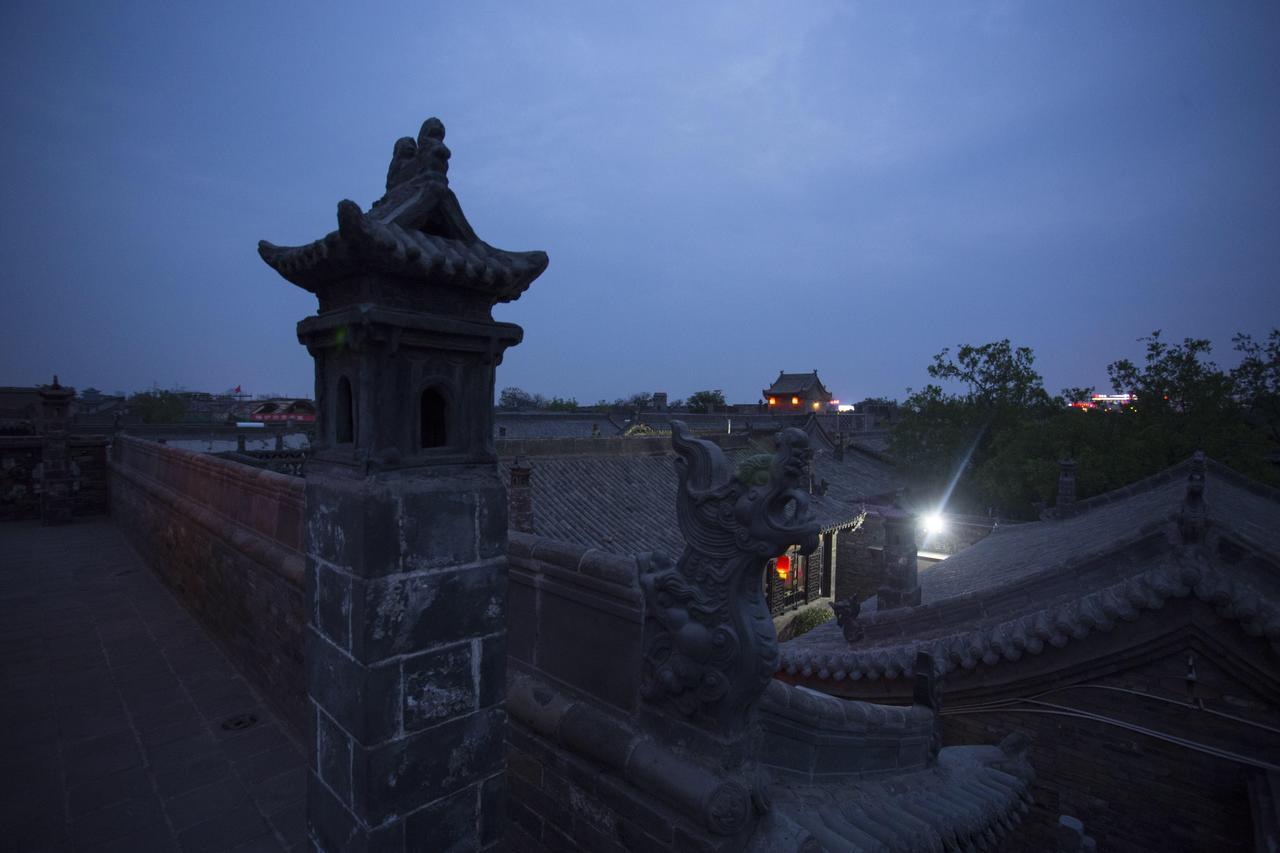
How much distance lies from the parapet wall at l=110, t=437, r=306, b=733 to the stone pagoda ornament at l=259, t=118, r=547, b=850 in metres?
2.30

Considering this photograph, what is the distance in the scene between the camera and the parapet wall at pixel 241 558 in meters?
4.89

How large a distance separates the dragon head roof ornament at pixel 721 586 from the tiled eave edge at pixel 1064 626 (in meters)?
4.31

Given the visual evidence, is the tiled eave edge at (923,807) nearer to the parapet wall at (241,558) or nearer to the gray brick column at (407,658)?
the gray brick column at (407,658)

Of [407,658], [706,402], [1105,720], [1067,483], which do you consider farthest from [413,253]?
[706,402]

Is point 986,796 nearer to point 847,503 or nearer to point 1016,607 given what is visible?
point 1016,607

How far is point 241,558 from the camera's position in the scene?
19.1 ft

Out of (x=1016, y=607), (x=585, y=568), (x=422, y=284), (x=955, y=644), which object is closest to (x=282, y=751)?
(x=585, y=568)

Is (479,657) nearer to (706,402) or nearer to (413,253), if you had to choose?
(413,253)

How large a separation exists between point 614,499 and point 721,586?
16.5 metres

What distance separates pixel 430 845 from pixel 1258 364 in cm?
3021

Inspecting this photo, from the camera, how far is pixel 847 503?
23844mm

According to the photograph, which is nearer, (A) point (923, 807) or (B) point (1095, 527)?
(A) point (923, 807)

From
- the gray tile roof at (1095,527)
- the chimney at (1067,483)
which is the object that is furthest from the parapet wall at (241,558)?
the chimney at (1067,483)

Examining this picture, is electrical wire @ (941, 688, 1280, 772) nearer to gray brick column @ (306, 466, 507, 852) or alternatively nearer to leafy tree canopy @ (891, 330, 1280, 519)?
gray brick column @ (306, 466, 507, 852)
